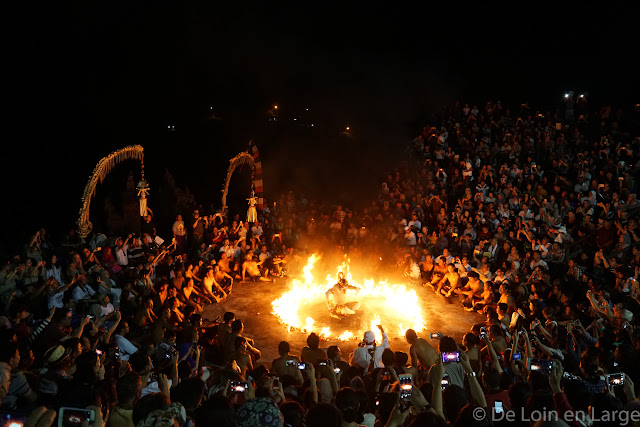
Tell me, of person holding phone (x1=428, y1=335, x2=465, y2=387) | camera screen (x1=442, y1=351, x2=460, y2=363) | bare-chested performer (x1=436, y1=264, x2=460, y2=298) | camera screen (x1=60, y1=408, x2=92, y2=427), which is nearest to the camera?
camera screen (x1=60, y1=408, x2=92, y2=427)

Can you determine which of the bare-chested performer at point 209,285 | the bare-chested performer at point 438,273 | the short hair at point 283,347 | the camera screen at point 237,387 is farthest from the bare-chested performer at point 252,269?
the camera screen at point 237,387

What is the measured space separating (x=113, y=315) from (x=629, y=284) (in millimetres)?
10729

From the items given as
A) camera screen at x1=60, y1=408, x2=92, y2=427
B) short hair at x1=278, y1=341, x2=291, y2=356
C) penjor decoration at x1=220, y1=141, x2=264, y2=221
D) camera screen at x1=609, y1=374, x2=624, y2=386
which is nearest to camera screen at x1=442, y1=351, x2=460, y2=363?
camera screen at x1=609, y1=374, x2=624, y2=386

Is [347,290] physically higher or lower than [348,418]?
higher

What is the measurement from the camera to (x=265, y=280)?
566 inches

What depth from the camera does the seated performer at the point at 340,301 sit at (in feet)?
36.9

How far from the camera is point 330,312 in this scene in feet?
38.3

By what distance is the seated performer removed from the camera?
11242 millimetres

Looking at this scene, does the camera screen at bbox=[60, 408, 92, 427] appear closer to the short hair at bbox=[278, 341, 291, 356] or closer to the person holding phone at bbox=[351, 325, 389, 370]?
the short hair at bbox=[278, 341, 291, 356]

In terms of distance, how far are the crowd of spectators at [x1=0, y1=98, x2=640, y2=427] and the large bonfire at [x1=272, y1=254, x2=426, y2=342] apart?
93cm

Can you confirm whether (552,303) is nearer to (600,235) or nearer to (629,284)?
(629,284)

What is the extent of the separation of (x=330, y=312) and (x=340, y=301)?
541 mm

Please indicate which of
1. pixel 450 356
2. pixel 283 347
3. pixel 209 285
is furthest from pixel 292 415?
pixel 209 285

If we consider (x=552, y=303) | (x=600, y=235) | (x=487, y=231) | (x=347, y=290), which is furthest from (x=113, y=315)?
(x=600, y=235)
